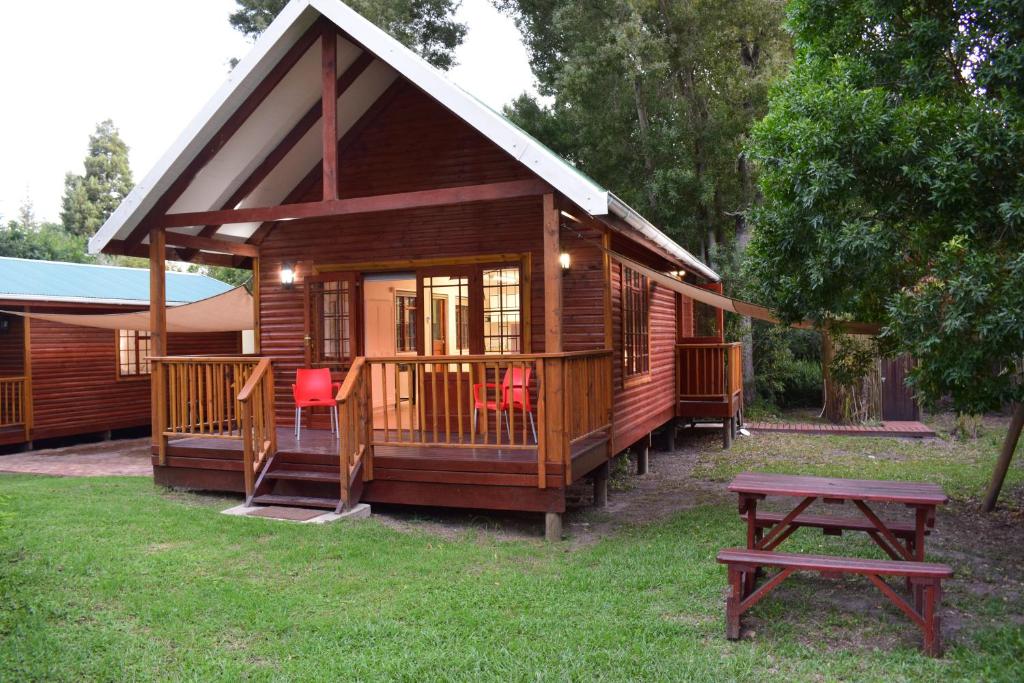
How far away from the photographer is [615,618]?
459 centimetres

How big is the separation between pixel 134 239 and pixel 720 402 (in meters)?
8.97

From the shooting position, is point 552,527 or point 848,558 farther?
point 552,527

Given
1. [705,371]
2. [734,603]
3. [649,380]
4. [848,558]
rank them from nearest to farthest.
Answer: [734,603] < [848,558] < [649,380] < [705,371]

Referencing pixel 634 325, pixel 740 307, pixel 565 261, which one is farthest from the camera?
pixel 634 325

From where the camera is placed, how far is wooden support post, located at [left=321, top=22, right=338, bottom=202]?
7148mm

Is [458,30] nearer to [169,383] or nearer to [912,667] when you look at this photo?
[169,383]

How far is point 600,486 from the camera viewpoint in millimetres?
8094

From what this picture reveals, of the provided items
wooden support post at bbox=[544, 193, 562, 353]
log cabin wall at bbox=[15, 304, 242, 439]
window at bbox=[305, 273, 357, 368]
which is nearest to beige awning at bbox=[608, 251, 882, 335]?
wooden support post at bbox=[544, 193, 562, 353]

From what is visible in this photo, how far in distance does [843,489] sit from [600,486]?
3.54 meters

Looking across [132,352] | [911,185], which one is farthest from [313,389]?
[132,352]

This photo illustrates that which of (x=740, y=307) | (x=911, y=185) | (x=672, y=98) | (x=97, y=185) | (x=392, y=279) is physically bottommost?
(x=740, y=307)

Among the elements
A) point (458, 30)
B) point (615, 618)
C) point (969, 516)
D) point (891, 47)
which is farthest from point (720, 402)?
point (458, 30)

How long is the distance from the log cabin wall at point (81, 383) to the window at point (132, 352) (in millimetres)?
205

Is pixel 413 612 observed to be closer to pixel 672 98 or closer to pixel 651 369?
pixel 651 369
